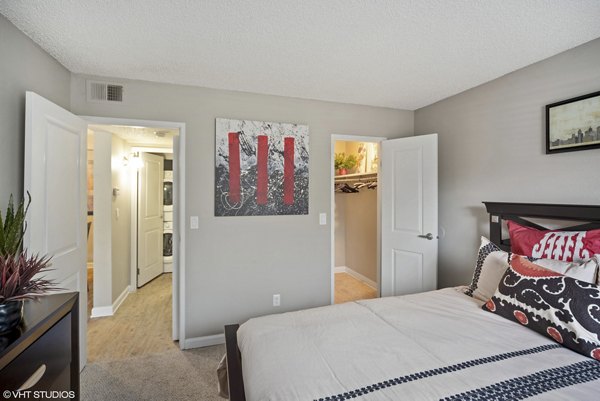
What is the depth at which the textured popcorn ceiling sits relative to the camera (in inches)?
62.3

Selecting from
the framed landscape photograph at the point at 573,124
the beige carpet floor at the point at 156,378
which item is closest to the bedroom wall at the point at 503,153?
the framed landscape photograph at the point at 573,124

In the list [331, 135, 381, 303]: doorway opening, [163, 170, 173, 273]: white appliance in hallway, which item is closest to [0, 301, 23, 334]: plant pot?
[331, 135, 381, 303]: doorway opening

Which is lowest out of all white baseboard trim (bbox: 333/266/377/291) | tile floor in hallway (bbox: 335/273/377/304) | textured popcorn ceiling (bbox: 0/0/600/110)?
tile floor in hallway (bbox: 335/273/377/304)

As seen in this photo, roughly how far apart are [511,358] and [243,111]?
2.66m

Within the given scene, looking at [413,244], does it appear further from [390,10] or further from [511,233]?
[390,10]

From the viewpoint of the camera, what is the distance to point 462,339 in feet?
4.67

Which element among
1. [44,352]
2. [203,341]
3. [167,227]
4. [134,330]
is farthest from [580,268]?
[167,227]

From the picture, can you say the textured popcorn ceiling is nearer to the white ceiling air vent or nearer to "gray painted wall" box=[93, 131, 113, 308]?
the white ceiling air vent

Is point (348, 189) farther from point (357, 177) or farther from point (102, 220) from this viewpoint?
point (102, 220)

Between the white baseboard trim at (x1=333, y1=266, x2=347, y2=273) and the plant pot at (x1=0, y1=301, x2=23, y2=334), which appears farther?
the white baseboard trim at (x1=333, y1=266, x2=347, y2=273)

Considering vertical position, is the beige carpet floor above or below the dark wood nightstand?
below

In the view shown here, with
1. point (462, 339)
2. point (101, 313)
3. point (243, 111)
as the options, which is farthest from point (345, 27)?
point (101, 313)

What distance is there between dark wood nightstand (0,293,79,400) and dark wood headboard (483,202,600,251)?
295cm

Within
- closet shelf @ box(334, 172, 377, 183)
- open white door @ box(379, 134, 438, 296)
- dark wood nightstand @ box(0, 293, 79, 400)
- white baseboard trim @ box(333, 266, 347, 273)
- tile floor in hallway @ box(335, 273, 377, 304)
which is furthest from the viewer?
white baseboard trim @ box(333, 266, 347, 273)
